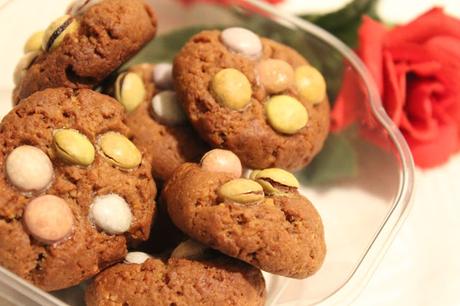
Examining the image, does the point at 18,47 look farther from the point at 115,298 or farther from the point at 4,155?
the point at 115,298

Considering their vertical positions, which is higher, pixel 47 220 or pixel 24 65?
pixel 24 65

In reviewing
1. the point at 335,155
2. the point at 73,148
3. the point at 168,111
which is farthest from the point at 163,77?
the point at 335,155

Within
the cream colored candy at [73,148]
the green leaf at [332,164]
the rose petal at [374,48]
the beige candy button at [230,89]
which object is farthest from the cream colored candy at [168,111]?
the rose petal at [374,48]

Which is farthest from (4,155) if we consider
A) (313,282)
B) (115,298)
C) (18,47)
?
(313,282)

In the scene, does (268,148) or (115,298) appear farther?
(268,148)

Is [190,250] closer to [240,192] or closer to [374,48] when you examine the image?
[240,192]

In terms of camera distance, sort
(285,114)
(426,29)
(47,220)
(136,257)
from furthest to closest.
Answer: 1. (426,29)
2. (285,114)
3. (136,257)
4. (47,220)

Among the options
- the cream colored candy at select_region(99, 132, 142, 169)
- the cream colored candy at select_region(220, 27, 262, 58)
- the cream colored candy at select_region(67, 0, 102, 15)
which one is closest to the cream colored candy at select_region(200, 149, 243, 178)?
the cream colored candy at select_region(99, 132, 142, 169)

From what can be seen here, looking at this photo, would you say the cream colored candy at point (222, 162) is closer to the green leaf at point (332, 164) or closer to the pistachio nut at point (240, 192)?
the pistachio nut at point (240, 192)
